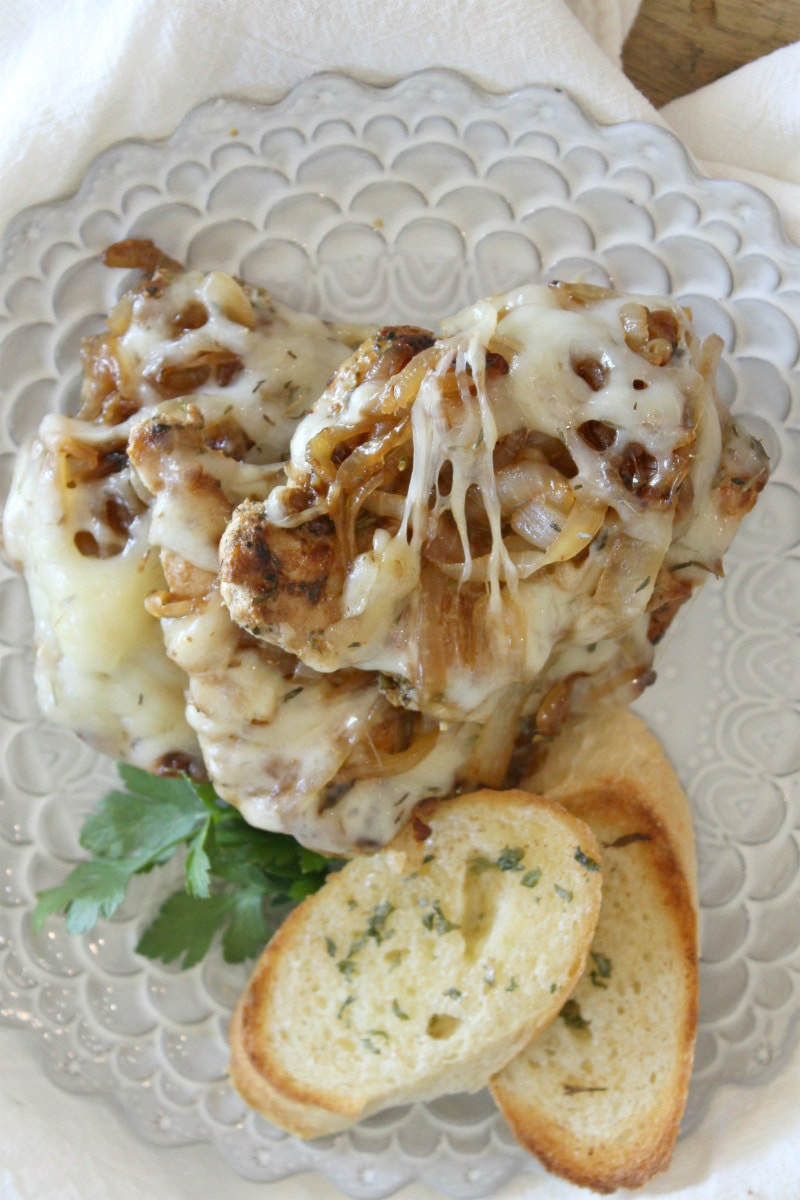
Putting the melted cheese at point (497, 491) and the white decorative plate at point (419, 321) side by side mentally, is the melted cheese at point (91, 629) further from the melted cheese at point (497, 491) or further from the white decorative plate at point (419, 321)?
the melted cheese at point (497, 491)

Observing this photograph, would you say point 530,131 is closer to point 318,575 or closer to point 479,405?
point 479,405

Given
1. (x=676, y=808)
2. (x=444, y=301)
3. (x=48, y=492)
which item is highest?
(x=444, y=301)

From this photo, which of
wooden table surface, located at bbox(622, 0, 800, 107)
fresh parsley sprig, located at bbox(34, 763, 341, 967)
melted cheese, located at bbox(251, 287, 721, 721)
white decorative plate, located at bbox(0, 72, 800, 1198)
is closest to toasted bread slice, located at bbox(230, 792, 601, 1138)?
fresh parsley sprig, located at bbox(34, 763, 341, 967)

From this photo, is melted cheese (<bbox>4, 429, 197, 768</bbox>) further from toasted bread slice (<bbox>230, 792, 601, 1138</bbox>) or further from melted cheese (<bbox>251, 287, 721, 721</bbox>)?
toasted bread slice (<bbox>230, 792, 601, 1138</bbox>)

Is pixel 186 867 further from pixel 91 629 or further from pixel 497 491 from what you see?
pixel 497 491

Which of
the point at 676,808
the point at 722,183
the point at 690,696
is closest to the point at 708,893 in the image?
the point at 676,808

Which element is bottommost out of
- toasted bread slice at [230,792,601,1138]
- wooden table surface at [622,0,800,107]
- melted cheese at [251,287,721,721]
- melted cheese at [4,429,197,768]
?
toasted bread slice at [230,792,601,1138]
